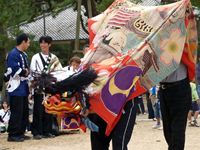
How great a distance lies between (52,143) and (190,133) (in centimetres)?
282

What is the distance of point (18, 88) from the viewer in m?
8.42

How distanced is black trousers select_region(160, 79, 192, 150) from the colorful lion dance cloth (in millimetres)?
363

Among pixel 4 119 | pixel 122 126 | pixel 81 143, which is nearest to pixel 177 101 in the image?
pixel 122 126

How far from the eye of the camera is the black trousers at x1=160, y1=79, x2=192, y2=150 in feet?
16.0

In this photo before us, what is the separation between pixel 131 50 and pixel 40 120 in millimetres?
4829

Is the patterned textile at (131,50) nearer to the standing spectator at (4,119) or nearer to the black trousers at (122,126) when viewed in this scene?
the black trousers at (122,126)

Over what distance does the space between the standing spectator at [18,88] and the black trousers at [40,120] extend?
0.24 metres

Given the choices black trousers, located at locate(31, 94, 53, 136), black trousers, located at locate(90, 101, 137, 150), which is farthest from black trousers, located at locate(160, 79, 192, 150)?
black trousers, located at locate(31, 94, 53, 136)

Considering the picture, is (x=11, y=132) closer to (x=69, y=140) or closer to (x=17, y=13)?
(x=69, y=140)

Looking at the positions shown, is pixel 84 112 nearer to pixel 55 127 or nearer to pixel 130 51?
pixel 130 51

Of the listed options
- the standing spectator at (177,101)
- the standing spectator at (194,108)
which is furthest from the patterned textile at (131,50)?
the standing spectator at (194,108)

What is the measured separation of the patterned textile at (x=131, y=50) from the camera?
4242 millimetres

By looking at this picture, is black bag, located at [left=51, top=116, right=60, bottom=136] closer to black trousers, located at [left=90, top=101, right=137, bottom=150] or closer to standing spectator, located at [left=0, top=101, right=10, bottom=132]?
A: standing spectator, located at [left=0, top=101, right=10, bottom=132]

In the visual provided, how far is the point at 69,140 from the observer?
852 cm
